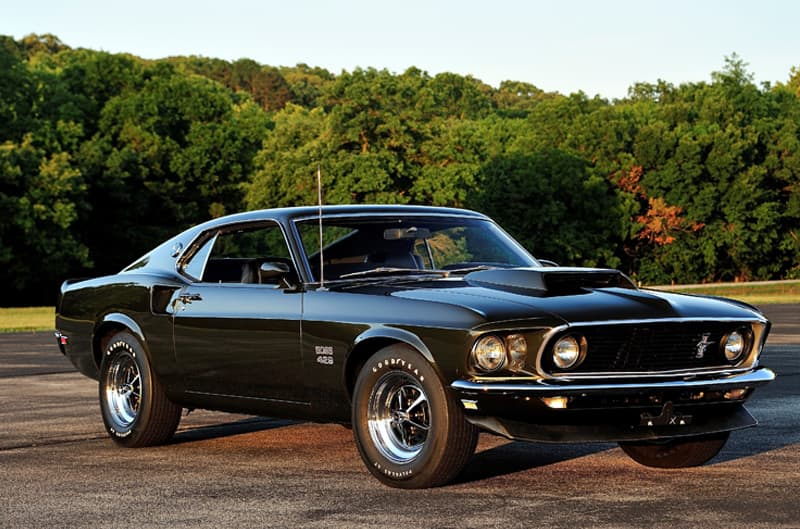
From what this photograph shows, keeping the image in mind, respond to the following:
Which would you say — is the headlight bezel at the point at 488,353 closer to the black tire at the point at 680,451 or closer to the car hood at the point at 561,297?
the car hood at the point at 561,297

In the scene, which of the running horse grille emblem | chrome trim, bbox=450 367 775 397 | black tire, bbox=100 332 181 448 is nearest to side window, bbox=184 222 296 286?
black tire, bbox=100 332 181 448

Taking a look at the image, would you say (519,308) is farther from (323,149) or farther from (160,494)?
(323,149)

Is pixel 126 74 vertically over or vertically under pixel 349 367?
over

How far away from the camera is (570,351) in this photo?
7.30m

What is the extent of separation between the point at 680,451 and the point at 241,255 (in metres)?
3.25

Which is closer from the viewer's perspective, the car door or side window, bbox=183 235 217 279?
the car door

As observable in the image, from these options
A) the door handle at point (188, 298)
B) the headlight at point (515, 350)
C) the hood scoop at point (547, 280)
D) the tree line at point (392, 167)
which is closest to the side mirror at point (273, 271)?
the door handle at point (188, 298)

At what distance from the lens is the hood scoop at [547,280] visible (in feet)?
25.6

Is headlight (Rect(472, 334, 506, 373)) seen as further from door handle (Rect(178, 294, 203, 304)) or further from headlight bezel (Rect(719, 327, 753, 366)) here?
door handle (Rect(178, 294, 203, 304))

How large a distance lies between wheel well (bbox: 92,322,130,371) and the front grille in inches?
170

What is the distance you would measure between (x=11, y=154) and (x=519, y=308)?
58342 mm

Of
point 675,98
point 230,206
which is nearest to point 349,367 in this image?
point 230,206

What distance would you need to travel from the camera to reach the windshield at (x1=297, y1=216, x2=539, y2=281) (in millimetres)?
8766

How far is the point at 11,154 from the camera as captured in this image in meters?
62.5
